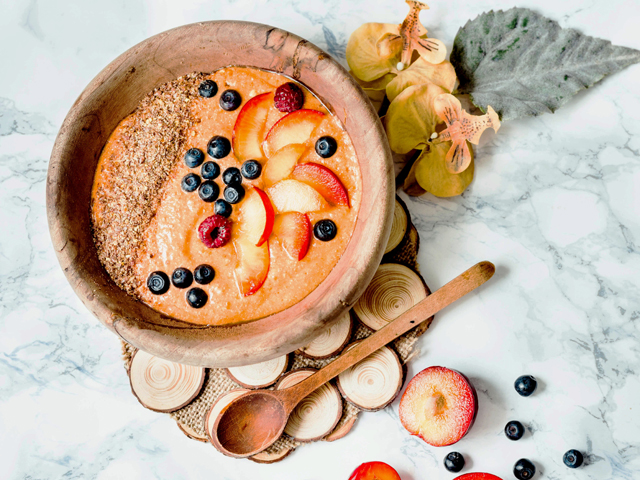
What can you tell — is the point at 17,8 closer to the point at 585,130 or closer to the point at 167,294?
the point at 167,294

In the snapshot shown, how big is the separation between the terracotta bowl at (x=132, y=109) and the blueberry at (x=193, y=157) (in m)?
0.28

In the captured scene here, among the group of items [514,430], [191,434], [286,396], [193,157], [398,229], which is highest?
[193,157]

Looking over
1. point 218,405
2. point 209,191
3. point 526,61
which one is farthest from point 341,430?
point 526,61

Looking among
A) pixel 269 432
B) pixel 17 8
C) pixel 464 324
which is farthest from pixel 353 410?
pixel 17 8

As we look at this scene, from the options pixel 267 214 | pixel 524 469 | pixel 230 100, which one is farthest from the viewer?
pixel 524 469

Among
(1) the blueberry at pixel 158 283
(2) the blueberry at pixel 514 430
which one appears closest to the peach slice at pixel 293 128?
(1) the blueberry at pixel 158 283

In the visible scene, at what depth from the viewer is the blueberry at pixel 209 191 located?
177 centimetres

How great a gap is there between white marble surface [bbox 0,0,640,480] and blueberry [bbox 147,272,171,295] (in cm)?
44

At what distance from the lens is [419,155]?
1914mm

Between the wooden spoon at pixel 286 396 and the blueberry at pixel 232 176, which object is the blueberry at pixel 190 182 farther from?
the wooden spoon at pixel 286 396

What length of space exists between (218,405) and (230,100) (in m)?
1.05

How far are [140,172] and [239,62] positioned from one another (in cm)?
49

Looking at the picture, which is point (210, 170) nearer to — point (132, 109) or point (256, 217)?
point (256, 217)

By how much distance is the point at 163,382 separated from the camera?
195 cm
